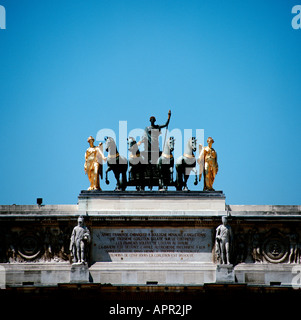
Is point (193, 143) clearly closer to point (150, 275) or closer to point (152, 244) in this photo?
point (152, 244)

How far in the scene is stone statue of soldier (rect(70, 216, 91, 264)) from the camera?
3634 centimetres

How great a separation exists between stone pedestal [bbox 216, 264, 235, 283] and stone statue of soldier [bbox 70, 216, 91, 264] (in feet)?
17.6

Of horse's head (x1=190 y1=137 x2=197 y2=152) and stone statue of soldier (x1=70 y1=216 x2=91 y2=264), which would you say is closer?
stone statue of soldier (x1=70 y1=216 x2=91 y2=264)

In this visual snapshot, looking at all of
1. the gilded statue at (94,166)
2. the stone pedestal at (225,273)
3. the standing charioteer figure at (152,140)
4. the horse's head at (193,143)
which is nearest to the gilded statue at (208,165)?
the horse's head at (193,143)

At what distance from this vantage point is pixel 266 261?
37.3 metres

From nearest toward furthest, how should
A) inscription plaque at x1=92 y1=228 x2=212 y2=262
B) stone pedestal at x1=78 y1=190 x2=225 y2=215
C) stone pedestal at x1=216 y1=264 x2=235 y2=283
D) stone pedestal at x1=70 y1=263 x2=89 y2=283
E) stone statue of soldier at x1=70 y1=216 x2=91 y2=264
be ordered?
1. stone pedestal at x1=70 y1=263 x2=89 y2=283
2. stone pedestal at x1=216 y1=264 x2=235 y2=283
3. stone statue of soldier at x1=70 y1=216 x2=91 y2=264
4. inscription plaque at x1=92 y1=228 x2=212 y2=262
5. stone pedestal at x1=78 y1=190 x2=225 y2=215

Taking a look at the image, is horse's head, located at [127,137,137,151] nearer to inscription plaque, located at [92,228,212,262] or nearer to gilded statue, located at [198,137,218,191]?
gilded statue, located at [198,137,218,191]

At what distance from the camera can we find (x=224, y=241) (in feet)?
120

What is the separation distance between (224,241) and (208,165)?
3.80 meters

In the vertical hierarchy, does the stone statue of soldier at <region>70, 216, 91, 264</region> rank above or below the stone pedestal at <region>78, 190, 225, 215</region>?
below

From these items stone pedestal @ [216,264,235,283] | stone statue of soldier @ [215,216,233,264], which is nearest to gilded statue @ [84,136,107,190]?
stone statue of soldier @ [215,216,233,264]

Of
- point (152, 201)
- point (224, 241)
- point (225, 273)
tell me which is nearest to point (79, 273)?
point (152, 201)
